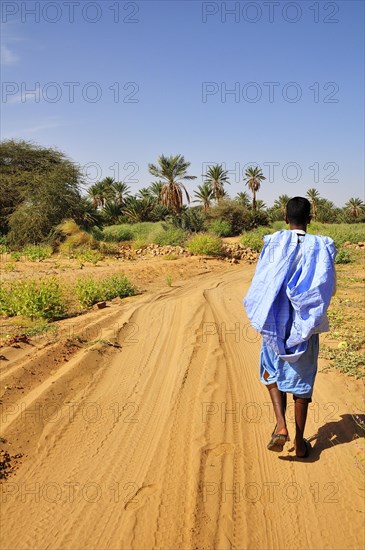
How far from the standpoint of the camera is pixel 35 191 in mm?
21797

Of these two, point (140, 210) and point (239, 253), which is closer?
point (239, 253)

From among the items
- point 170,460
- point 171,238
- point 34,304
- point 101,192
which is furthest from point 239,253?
point 101,192

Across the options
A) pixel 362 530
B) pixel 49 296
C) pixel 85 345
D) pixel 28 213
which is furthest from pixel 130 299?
pixel 28 213

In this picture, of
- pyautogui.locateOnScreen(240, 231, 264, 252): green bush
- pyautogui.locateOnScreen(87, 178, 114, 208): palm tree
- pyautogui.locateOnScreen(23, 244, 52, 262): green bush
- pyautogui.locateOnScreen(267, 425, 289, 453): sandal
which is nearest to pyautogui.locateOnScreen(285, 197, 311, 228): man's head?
pyautogui.locateOnScreen(267, 425, 289, 453): sandal

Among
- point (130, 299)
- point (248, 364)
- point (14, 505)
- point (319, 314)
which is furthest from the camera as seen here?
point (130, 299)

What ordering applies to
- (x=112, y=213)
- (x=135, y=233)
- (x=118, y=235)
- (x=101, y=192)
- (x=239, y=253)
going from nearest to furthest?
1. (x=239, y=253)
2. (x=118, y=235)
3. (x=135, y=233)
4. (x=112, y=213)
5. (x=101, y=192)

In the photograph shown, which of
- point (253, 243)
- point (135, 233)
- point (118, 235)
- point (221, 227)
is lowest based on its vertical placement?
point (253, 243)

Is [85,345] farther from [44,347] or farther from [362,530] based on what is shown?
[362,530]

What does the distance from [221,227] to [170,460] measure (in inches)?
1162

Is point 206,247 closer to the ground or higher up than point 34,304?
higher up

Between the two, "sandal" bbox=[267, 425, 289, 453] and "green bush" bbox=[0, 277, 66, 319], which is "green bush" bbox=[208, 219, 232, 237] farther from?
"sandal" bbox=[267, 425, 289, 453]

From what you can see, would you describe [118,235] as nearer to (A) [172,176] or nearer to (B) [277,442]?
(A) [172,176]

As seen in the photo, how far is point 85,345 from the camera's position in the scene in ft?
18.2

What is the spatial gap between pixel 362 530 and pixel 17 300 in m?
6.37
